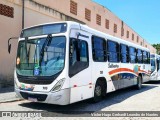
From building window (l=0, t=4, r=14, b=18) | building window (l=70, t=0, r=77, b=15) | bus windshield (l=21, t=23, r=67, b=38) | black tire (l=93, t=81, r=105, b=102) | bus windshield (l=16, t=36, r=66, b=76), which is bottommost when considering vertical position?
black tire (l=93, t=81, r=105, b=102)

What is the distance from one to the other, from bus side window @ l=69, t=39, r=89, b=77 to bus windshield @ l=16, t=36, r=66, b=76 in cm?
30

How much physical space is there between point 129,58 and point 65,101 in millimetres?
7016

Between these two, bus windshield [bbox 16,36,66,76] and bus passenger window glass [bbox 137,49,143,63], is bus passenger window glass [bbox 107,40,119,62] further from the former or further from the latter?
bus passenger window glass [bbox 137,49,143,63]

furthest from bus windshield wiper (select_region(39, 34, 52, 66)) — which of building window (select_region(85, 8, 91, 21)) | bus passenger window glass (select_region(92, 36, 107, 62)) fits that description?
building window (select_region(85, 8, 91, 21))

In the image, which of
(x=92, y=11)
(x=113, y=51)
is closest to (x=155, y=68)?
(x=92, y=11)

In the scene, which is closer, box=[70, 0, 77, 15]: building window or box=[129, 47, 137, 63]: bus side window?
box=[129, 47, 137, 63]: bus side window

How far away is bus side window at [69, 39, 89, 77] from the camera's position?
8009mm

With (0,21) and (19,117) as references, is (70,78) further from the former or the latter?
(0,21)

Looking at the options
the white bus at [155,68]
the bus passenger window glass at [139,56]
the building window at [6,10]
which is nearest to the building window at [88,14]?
the white bus at [155,68]

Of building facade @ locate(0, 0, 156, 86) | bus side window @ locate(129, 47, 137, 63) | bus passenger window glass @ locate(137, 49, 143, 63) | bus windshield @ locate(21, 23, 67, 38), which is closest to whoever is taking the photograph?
bus windshield @ locate(21, 23, 67, 38)

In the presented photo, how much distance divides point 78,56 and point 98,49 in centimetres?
184

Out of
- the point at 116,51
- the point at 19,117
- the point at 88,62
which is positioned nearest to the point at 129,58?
the point at 116,51

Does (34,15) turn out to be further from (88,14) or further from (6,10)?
(88,14)

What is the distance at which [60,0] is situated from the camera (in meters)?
20.2
